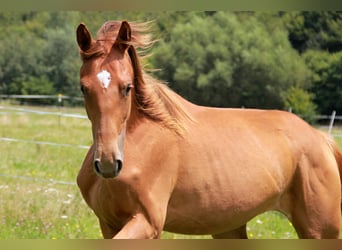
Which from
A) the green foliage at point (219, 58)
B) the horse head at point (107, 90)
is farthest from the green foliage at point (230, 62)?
the horse head at point (107, 90)

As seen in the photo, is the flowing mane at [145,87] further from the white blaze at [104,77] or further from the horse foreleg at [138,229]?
the horse foreleg at [138,229]

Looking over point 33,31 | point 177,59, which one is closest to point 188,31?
point 177,59

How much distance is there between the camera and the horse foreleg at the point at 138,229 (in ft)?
9.08

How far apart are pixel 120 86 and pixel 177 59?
1178 inches

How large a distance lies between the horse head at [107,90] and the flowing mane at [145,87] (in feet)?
0.05

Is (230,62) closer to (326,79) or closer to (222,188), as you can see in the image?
(326,79)

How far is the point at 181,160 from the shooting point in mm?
3256

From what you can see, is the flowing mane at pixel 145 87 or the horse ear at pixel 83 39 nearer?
the horse ear at pixel 83 39

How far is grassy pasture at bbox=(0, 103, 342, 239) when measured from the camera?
17.1 ft

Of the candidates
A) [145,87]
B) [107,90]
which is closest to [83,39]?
[107,90]

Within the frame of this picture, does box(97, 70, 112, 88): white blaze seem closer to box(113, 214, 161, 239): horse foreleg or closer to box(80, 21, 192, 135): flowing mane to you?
box(80, 21, 192, 135): flowing mane

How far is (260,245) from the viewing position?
672 millimetres

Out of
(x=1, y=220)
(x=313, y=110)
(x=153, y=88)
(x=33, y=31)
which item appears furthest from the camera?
(x=33, y=31)

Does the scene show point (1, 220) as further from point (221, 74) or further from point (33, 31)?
point (221, 74)
